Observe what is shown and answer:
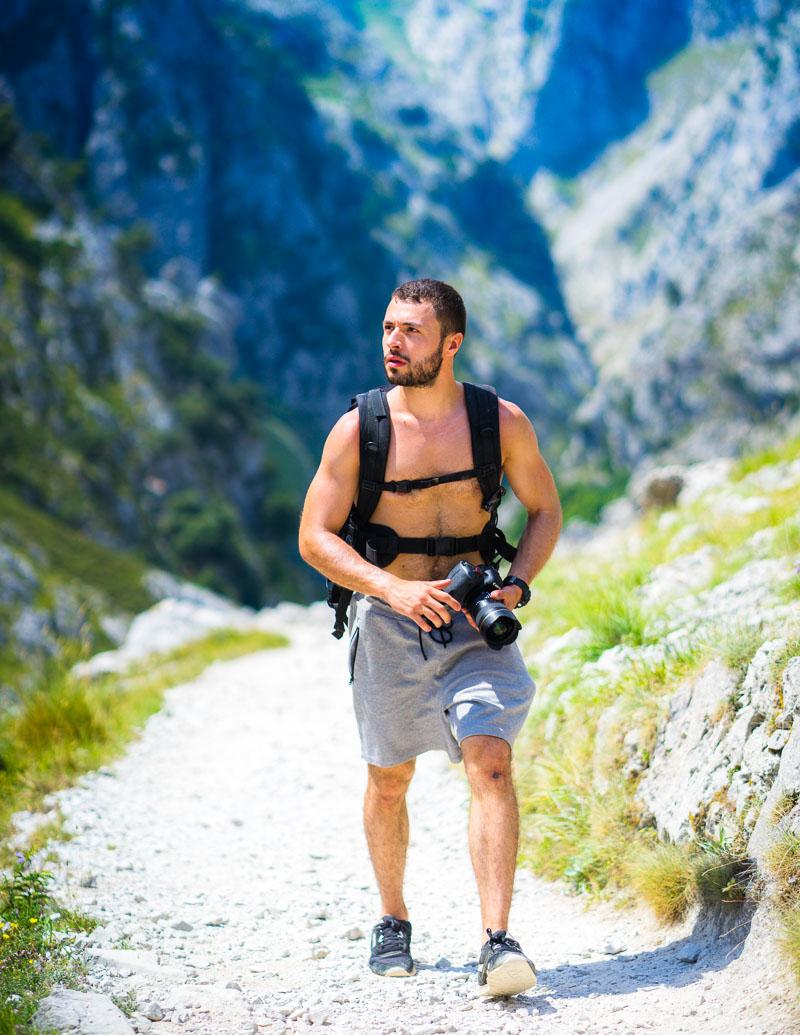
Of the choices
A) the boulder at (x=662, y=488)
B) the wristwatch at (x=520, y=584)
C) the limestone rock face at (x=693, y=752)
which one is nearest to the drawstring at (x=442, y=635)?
the wristwatch at (x=520, y=584)

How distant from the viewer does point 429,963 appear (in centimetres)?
468

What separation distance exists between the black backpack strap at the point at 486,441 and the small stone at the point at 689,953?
6.82 feet

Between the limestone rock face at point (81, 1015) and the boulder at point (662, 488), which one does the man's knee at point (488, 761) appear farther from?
the boulder at point (662, 488)

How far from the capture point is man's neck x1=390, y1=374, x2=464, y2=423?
450cm

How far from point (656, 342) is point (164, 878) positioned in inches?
7074

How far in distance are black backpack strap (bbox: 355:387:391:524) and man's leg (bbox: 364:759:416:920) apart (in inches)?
48.0

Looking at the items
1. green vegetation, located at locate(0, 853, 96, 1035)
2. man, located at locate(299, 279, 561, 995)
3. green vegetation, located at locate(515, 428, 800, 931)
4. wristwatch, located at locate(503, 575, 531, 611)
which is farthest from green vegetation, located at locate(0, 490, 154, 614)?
wristwatch, located at locate(503, 575, 531, 611)

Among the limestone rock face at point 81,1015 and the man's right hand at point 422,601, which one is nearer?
the limestone rock face at point 81,1015

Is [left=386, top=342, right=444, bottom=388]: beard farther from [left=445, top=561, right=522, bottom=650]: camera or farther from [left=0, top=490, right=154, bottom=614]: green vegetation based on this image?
[left=0, top=490, right=154, bottom=614]: green vegetation

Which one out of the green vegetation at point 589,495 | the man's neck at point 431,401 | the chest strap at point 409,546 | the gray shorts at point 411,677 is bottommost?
the gray shorts at point 411,677

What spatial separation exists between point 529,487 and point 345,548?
37.0 inches

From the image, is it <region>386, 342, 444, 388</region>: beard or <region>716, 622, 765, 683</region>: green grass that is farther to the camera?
<region>716, 622, 765, 683</region>: green grass

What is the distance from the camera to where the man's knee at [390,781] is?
15.0ft

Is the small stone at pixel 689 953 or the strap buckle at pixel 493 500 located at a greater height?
the strap buckle at pixel 493 500
